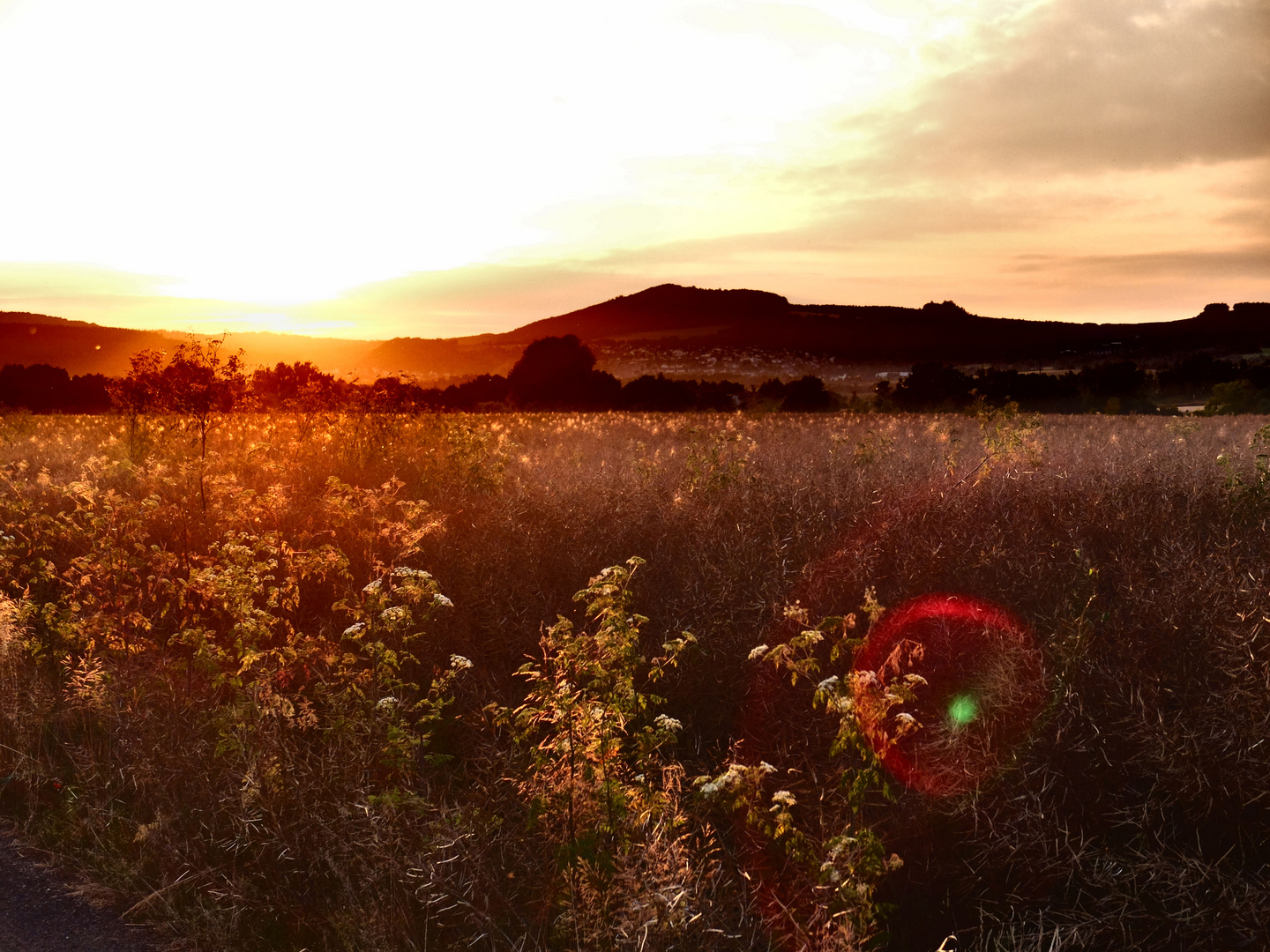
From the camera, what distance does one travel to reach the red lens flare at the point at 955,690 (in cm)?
405

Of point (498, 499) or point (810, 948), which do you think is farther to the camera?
point (498, 499)

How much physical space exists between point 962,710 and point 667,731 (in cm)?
156

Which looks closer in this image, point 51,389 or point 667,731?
point 667,731

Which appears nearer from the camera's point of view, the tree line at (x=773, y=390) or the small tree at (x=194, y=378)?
the small tree at (x=194, y=378)

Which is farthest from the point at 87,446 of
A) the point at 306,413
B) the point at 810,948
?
the point at 810,948

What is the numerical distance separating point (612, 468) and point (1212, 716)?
6.86 metres

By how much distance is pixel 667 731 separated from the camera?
164 inches

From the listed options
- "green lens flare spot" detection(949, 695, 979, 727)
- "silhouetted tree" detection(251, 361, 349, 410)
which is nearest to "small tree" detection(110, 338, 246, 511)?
"silhouetted tree" detection(251, 361, 349, 410)

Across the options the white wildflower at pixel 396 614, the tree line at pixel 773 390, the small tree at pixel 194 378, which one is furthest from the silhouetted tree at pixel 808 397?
the white wildflower at pixel 396 614

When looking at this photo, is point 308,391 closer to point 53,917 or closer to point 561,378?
point 53,917

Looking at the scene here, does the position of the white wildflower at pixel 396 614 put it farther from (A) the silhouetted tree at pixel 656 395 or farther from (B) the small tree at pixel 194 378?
(A) the silhouetted tree at pixel 656 395

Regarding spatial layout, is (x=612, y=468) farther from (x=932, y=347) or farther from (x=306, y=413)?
(x=932, y=347)

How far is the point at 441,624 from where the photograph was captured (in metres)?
5.92

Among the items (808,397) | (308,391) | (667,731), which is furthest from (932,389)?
(667,731)
